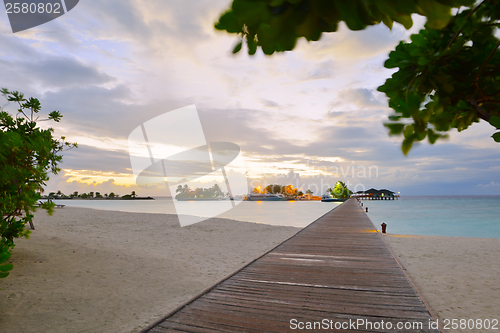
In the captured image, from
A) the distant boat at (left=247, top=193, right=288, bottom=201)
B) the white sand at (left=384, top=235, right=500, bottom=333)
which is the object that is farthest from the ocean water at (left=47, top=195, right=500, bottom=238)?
the distant boat at (left=247, top=193, right=288, bottom=201)

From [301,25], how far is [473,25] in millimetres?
1576

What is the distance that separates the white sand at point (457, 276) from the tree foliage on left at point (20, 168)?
6.60m

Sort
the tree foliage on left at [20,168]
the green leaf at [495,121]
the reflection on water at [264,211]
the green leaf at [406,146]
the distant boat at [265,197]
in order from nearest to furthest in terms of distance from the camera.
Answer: the green leaf at [495,121]
the green leaf at [406,146]
the tree foliage on left at [20,168]
the reflection on water at [264,211]
the distant boat at [265,197]

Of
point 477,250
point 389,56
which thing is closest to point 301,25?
point 389,56

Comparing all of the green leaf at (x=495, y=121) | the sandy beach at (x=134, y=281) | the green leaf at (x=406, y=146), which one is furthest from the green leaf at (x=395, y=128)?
the sandy beach at (x=134, y=281)

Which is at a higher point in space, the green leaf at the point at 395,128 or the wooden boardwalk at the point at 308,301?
the green leaf at the point at 395,128

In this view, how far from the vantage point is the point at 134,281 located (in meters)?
6.04

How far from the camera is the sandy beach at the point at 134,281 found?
13.9ft

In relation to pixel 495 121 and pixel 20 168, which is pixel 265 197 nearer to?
pixel 20 168

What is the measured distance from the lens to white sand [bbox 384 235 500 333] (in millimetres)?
4688

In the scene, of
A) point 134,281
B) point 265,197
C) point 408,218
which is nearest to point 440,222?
point 408,218

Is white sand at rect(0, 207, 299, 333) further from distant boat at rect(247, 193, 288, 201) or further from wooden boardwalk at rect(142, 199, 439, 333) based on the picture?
distant boat at rect(247, 193, 288, 201)

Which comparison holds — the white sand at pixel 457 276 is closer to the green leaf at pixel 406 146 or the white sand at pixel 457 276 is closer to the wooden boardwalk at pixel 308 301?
the wooden boardwalk at pixel 308 301

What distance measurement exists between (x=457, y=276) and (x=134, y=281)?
812 cm
